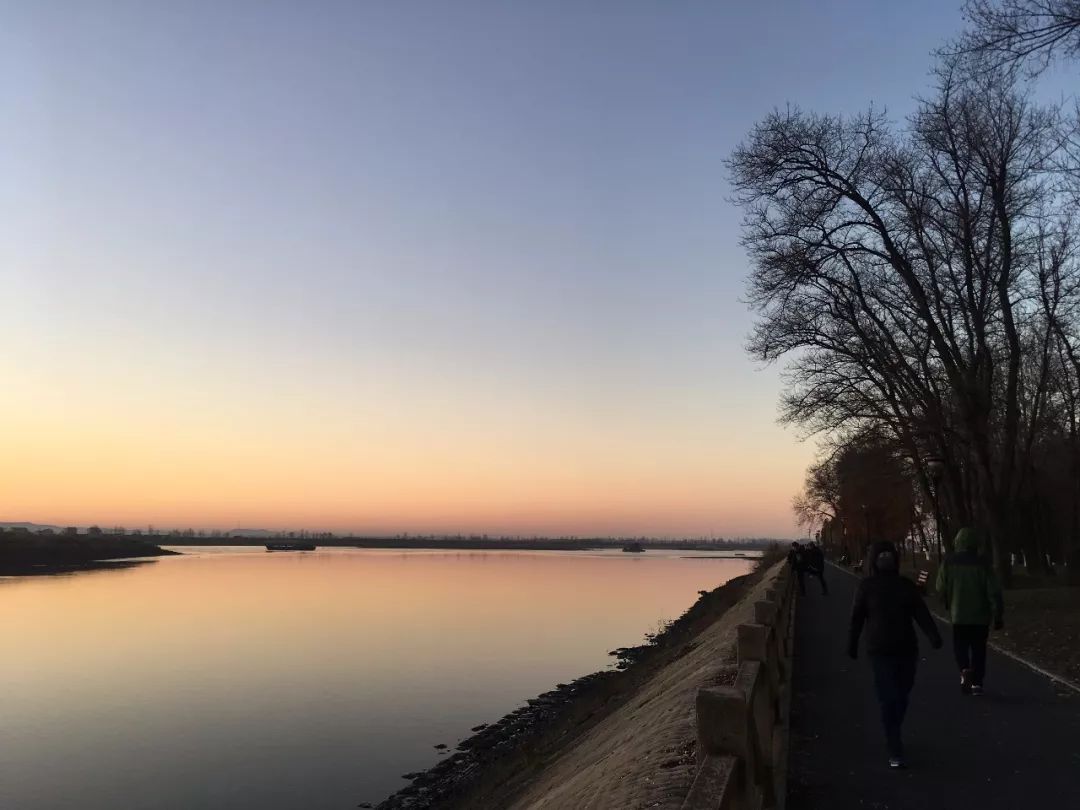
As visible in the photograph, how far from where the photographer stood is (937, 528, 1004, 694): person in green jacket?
978 centimetres

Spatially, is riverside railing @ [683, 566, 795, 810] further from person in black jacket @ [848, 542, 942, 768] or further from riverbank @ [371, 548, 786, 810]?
person in black jacket @ [848, 542, 942, 768]

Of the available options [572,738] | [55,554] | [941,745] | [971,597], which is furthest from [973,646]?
[55,554]

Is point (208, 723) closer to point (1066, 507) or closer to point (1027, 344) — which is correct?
point (1027, 344)

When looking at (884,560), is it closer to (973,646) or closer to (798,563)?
(973,646)

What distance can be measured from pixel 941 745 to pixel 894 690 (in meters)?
1.16

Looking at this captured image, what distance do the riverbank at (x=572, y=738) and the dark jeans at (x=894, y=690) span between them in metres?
1.79

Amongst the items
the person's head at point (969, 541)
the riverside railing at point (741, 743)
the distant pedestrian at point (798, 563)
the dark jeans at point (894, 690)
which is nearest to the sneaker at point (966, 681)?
the person's head at point (969, 541)

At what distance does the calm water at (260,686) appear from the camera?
1645 centimetres

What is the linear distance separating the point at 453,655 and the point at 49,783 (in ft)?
52.4

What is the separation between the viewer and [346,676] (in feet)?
86.6

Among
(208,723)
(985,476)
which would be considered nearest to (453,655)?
(208,723)

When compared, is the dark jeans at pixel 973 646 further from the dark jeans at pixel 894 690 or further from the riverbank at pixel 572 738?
the dark jeans at pixel 894 690

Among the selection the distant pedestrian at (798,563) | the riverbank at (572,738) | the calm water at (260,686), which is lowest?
the calm water at (260,686)

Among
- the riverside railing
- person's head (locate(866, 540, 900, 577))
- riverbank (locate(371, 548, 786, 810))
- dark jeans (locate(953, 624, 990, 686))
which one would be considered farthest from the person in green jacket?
the riverside railing
